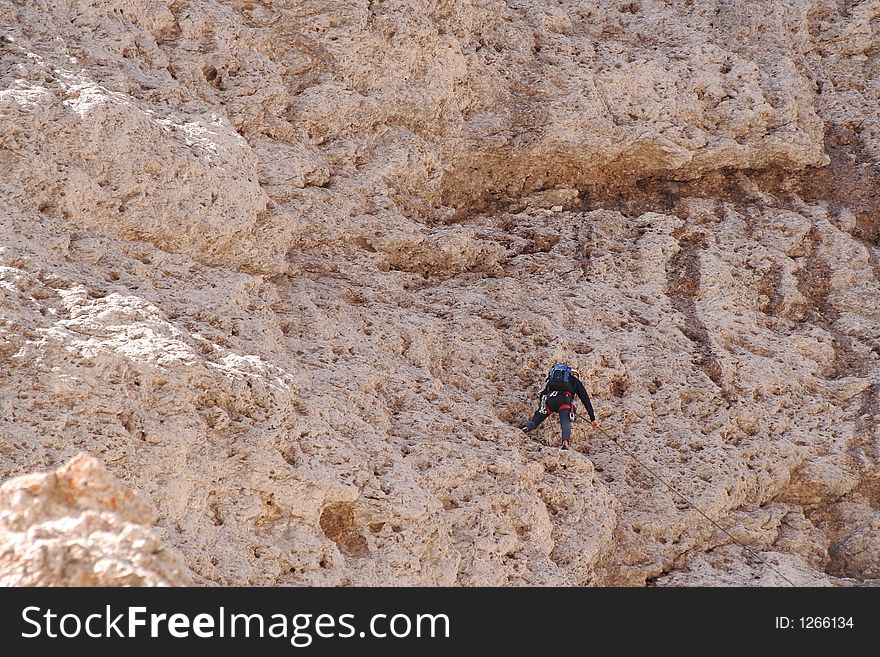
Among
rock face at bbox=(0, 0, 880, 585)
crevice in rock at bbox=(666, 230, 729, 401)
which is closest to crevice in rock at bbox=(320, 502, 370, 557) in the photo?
rock face at bbox=(0, 0, 880, 585)

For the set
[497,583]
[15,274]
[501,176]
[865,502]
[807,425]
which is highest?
[501,176]

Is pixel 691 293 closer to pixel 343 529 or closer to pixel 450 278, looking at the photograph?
pixel 450 278

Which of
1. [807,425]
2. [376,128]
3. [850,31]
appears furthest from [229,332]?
[850,31]

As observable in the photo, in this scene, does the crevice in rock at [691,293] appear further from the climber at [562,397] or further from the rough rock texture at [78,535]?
the rough rock texture at [78,535]

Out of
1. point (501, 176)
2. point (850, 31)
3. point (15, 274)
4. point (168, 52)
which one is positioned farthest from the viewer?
point (850, 31)

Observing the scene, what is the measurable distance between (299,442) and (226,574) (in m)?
1.11

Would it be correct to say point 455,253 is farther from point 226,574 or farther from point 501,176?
point 226,574

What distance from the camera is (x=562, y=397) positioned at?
823cm

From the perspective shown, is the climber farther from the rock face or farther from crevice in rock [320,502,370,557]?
crevice in rock [320,502,370,557]

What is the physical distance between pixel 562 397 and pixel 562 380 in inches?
5.2

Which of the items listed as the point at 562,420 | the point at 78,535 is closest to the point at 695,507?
the point at 562,420

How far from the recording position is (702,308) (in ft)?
32.2

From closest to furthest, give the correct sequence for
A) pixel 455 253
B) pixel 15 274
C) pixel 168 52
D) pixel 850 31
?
pixel 15 274, pixel 168 52, pixel 455 253, pixel 850 31

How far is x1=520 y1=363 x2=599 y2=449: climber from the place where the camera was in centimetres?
823
